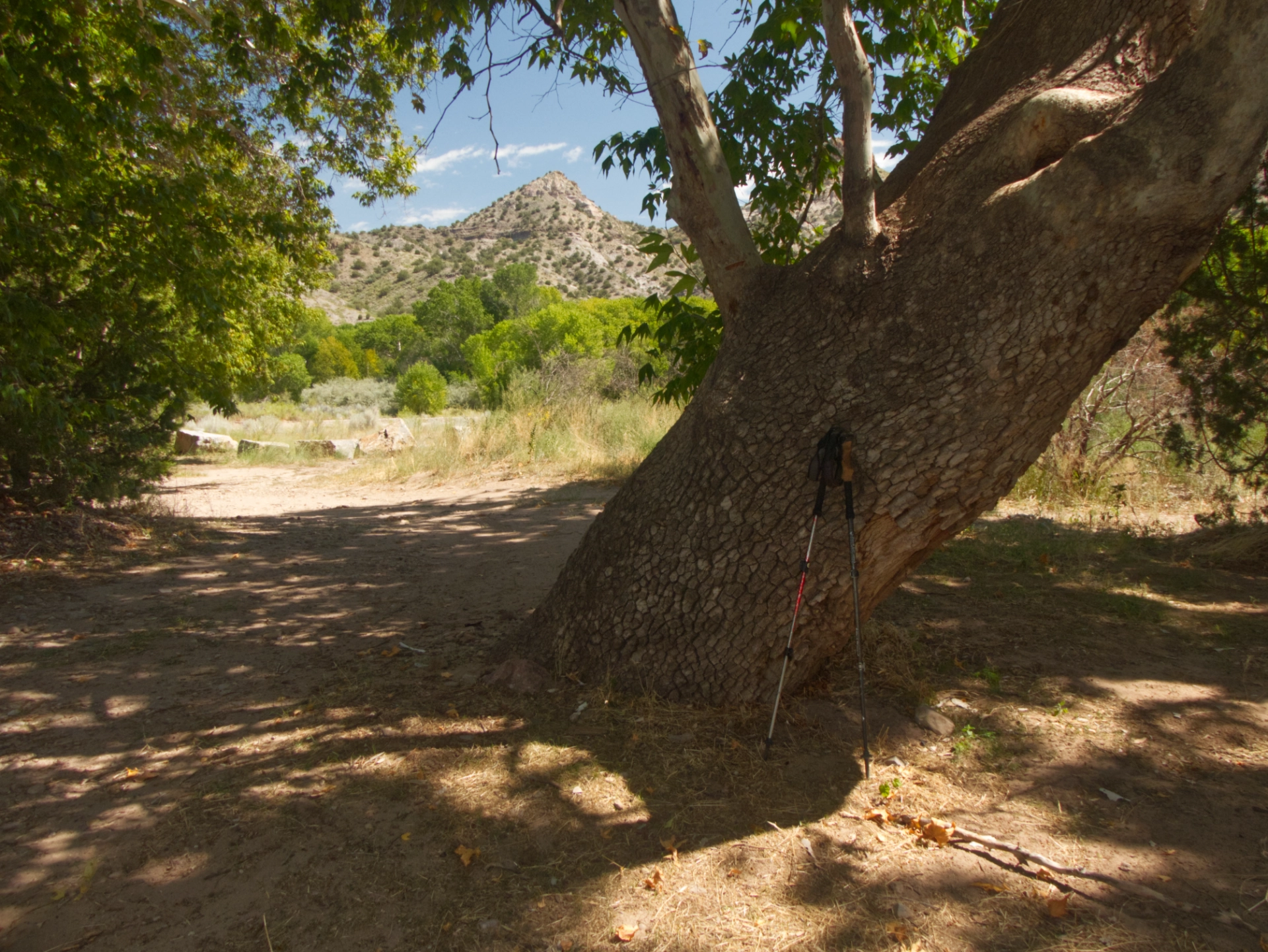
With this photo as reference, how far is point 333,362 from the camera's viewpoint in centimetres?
4016

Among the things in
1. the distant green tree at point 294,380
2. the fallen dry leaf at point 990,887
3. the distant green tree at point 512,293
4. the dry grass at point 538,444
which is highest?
the distant green tree at point 512,293

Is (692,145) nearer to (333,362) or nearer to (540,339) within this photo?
(540,339)

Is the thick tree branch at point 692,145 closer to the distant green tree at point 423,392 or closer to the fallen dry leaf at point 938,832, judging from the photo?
the fallen dry leaf at point 938,832

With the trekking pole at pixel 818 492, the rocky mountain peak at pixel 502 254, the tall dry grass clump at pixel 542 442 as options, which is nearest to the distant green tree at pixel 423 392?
the tall dry grass clump at pixel 542 442

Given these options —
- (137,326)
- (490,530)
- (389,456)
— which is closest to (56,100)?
(137,326)

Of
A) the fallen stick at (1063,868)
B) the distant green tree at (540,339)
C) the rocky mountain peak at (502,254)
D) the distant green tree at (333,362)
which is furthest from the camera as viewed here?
the rocky mountain peak at (502,254)

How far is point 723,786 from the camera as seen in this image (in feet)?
9.28

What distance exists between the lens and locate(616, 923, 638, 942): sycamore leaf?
7.05 ft

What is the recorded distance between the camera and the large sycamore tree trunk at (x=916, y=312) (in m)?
2.57

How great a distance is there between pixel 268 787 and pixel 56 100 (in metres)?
4.10

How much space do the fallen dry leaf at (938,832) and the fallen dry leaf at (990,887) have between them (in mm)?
194

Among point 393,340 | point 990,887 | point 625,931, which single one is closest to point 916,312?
point 990,887

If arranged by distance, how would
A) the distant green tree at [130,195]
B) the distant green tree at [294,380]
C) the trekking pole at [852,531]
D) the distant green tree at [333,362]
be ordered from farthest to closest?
1. the distant green tree at [333,362]
2. the distant green tree at [294,380]
3. the distant green tree at [130,195]
4. the trekking pole at [852,531]

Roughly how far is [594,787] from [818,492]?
1373mm
